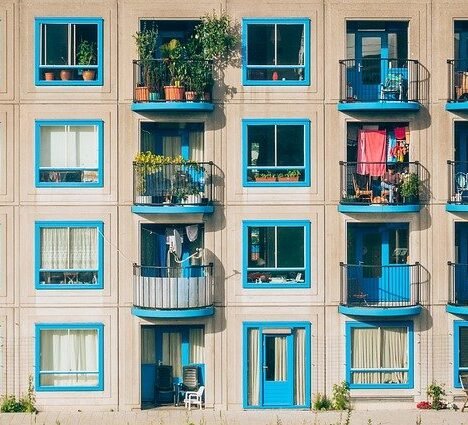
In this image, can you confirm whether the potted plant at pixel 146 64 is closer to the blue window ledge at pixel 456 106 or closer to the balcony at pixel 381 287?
the balcony at pixel 381 287

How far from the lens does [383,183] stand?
31125 millimetres

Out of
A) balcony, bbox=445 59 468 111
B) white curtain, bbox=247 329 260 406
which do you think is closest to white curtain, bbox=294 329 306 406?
white curtain, bbox=247 329 260 406

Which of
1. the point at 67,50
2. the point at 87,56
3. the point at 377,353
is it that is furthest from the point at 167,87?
the point at 377,353

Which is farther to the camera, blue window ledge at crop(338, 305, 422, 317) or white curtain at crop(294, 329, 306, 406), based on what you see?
white curtain at crop(294, 329, 306, 406)

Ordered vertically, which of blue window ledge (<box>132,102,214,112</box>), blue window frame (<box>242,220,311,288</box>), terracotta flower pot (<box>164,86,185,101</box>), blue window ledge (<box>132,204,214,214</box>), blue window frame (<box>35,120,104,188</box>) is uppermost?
terracotta flower pot (<box>164,86,185,101</box>)

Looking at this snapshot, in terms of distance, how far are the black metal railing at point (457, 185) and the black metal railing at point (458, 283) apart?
1.76m

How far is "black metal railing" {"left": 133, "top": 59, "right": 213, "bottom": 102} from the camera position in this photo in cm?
3061

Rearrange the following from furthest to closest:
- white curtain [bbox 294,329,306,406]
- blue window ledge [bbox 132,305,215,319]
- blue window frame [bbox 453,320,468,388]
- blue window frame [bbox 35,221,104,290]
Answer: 1. blue window frame [bbox 453,320,468,388]
2. white curtain [bbox 294,329,306,406]
3. blue window frame [bbox 35,221,104,290]
4. blue window ledge [bbox 132,305,215,319]

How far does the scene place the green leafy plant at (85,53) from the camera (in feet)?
102

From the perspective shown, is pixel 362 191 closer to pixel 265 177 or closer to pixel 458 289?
pixel 265 177

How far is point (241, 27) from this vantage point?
31.2m

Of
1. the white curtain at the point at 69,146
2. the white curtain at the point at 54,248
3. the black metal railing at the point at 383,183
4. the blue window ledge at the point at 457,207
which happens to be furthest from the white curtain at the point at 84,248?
the blue window ledge at the point at 457,207

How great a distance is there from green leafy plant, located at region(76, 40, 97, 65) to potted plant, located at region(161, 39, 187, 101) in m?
2.03

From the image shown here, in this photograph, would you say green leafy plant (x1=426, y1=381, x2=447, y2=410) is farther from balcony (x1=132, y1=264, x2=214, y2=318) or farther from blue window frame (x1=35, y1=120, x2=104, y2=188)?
blue window frame (x1=35, y1=120, x2=104, y2=188)
